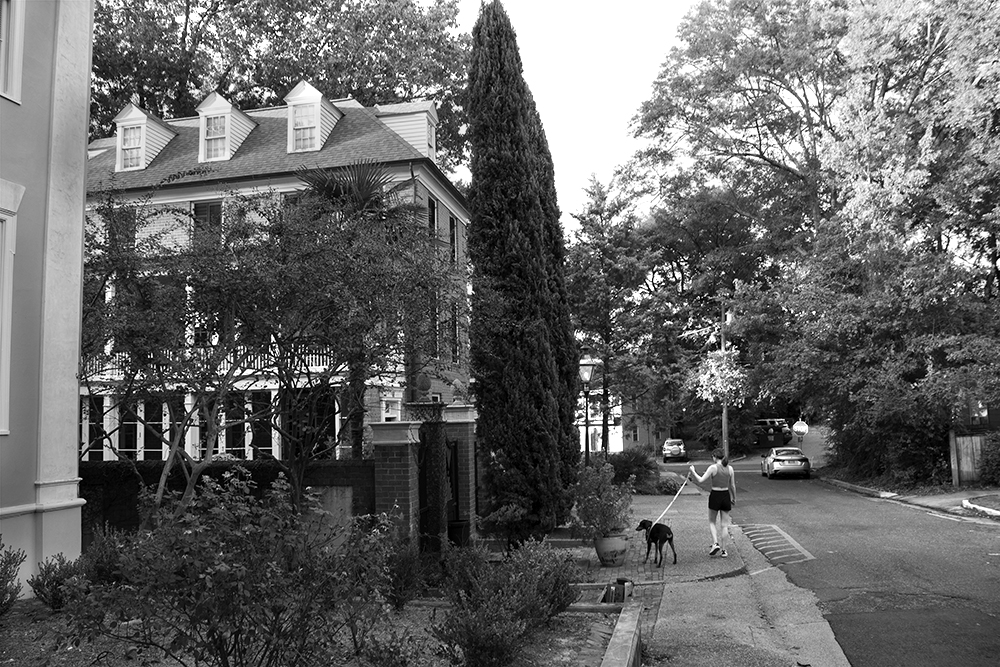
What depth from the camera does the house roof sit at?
2134 cm

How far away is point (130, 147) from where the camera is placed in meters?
24.2

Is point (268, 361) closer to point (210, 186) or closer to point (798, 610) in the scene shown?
point (798, 610)

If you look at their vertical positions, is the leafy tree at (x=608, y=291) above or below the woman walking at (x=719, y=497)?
above

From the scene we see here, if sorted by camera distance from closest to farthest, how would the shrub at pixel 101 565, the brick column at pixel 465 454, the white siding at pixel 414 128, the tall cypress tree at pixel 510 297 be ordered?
the shrub at pixel 101 565, the brick column at pixel 465 454, the tall cypress tree at pixel 510 297, the white siding at pixel 414 128

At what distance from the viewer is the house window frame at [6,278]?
25.7 ft

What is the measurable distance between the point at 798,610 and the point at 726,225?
36.5m

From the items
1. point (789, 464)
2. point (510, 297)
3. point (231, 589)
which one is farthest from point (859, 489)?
point (231, 589)

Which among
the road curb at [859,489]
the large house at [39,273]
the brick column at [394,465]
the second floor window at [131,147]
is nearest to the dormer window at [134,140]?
the second floor window at [131,147]

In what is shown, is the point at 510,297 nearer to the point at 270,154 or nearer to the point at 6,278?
the point at 6,278

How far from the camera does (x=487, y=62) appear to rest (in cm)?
1437

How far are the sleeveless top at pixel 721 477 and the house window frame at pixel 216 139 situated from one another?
17.1 meters

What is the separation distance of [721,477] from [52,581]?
29.9 ft

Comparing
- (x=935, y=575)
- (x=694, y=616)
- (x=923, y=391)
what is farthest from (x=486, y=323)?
(x=923, y=391)

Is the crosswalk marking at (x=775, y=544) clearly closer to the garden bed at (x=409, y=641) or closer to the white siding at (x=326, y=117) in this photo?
the garden bed at (x=409, y=641)
